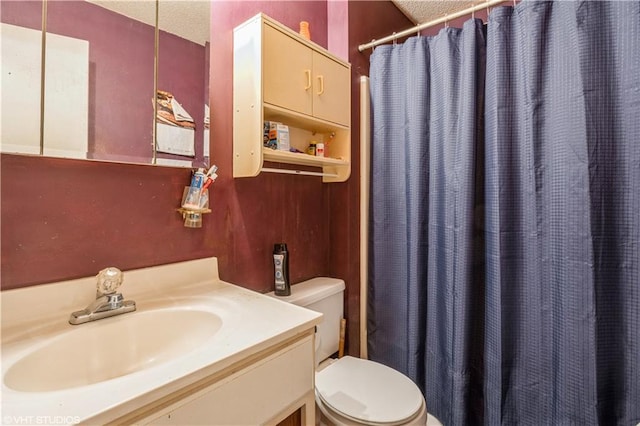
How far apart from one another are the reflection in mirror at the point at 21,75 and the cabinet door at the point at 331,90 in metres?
0.86

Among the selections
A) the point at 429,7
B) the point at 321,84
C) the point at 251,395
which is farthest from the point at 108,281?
the point at 429,7

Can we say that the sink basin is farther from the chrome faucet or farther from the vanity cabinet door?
the vanity cabinet door

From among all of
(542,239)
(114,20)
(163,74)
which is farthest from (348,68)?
(542,239)

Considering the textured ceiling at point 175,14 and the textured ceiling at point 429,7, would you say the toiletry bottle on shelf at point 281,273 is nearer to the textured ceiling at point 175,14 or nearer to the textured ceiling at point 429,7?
the textured ceiling at point 175,14

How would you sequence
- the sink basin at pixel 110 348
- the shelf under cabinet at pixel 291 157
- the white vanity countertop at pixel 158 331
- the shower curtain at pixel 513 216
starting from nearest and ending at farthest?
the white vanity countertop at pixel 158 331, the sink basin at pixel 110 348, the shower curtain at pixel 513 216, the shelf under cabinet at pixel 291 157

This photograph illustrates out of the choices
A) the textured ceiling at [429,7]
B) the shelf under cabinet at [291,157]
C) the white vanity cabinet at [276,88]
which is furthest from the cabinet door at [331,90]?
the textured ceiling at [429,7]

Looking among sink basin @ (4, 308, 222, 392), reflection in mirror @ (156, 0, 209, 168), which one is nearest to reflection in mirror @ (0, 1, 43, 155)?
reflection in mirror @ (156, 0, 209, 168)

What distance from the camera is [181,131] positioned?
1.01 m

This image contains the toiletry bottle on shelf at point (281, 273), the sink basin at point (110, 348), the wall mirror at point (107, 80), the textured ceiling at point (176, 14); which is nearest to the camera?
the sink basin at point (110, 348)

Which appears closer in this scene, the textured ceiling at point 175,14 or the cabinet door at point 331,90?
the textured ceiling at point 175,14

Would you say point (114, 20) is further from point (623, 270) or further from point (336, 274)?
point (623, 270)

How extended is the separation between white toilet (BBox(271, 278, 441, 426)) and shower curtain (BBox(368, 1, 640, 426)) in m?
0.27

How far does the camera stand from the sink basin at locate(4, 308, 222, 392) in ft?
2.03

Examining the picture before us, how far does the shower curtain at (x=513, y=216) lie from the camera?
3.34 ft
